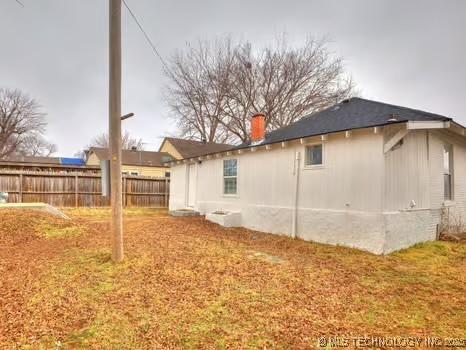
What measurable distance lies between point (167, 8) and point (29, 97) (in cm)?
3630

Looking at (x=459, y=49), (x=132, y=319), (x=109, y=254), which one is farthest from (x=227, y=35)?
(x=132, y=319)

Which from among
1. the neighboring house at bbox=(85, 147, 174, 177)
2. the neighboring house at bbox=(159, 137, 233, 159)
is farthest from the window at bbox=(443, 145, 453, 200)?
the neighboring house at bbox=(85, 147, 174, 177)

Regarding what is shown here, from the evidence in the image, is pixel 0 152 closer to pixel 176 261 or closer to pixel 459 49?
pixel 176 261

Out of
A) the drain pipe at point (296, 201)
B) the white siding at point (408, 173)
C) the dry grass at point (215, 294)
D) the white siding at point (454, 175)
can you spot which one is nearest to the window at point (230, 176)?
the drain pipe at point (296, 201)

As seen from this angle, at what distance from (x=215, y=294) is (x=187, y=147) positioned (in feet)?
83.1

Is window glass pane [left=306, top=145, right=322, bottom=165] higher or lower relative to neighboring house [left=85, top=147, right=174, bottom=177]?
lower

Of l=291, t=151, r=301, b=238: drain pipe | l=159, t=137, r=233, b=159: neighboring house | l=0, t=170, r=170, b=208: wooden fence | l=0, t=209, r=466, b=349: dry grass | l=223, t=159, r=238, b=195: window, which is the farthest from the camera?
l=159, t=137, r=233, b=159: neighboring house

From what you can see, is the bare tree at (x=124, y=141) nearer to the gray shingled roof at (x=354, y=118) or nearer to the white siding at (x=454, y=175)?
the gray shingled roof at (x=354, y=118)

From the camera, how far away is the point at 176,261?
17.1 feet

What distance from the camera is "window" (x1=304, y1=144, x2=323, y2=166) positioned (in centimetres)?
768

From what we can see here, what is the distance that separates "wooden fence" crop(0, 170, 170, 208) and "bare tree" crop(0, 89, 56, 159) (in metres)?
29.1

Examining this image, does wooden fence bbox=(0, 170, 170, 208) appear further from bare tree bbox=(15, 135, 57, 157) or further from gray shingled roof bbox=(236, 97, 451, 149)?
bare tree bbox=(15, 135, 57, 157)

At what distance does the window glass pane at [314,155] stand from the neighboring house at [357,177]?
28 millimetres

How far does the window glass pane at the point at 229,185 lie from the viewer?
34.4 feet
